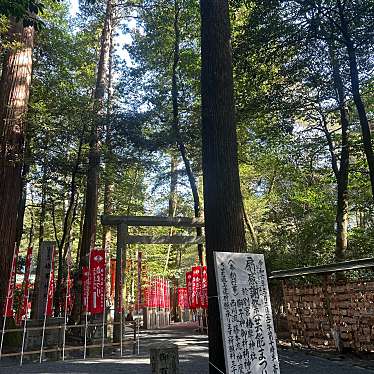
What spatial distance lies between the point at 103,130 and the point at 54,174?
214 cm

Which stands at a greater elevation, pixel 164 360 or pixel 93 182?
pixel 93 182

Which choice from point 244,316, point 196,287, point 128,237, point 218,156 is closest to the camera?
point 244,316

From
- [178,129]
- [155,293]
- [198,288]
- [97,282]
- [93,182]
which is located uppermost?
[178,129]

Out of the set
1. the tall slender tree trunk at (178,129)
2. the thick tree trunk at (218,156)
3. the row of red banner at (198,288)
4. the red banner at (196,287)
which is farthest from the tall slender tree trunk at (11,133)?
the red banner at (196,287)

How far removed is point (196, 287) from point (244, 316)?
1092 centimetres

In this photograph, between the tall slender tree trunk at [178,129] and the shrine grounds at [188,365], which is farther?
the tall slender tree trunk at [178,129]

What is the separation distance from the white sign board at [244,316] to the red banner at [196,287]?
10.5 meters

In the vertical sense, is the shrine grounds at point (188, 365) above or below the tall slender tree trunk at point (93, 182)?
below

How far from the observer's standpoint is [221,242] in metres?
4.63

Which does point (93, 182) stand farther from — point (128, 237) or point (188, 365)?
point (188, 365)

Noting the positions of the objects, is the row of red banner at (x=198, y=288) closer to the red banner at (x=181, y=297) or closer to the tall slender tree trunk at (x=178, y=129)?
the tall slender tree trunk at (x=178, y=129)

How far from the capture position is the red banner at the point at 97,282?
30.3ft

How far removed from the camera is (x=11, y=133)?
10281mm

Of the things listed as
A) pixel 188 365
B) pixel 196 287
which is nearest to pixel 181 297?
pixel 196 287
